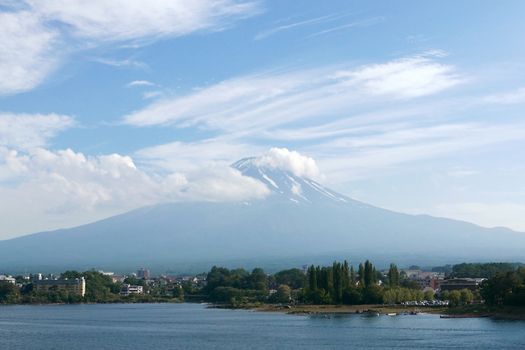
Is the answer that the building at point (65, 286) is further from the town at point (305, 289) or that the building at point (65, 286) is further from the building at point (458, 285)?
the building at point (458, 285)

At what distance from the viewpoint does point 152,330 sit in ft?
142

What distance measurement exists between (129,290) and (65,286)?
8195 mm

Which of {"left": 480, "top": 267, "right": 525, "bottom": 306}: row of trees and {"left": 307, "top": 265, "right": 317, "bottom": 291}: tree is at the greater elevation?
{"left": 307, "top": 265, "right": 317, "bottom": 291}: tree

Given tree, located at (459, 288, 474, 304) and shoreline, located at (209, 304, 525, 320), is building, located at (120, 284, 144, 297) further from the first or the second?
tree, located at (459, 288, 474, 304)

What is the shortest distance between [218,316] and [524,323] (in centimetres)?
2079

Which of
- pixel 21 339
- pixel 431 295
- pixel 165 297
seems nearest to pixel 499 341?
pixel 21 339

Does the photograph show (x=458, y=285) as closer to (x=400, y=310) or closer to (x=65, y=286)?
(x=400, y=310)

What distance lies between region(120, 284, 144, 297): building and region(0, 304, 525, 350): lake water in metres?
38.7

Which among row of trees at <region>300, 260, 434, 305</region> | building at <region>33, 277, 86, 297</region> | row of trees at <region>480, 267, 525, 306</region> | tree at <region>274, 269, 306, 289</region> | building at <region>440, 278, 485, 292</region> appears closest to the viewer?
row of trees at <region>480, 267, 525, 306</region>

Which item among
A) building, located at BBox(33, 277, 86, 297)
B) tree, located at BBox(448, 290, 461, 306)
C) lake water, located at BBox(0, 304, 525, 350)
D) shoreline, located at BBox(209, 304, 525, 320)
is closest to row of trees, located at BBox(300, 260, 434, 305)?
shoreline, located at BBox(209, 304, 525, 320)

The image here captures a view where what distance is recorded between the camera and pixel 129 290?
93.4 m

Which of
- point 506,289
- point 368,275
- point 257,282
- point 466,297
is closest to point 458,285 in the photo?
point 368,275

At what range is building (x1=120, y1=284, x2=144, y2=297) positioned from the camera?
9156 centimetres

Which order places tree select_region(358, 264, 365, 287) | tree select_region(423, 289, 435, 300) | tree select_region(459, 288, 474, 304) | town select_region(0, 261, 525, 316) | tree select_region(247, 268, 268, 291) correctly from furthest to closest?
tree select_region(247, 268, 268, 291)
tree select_region(423, 289, 435, 300)
tree select_region(358, 264, 365, 287)
town select_region(0, 261, 525, 316)
tree select_region(459, 288, 474, 304)
